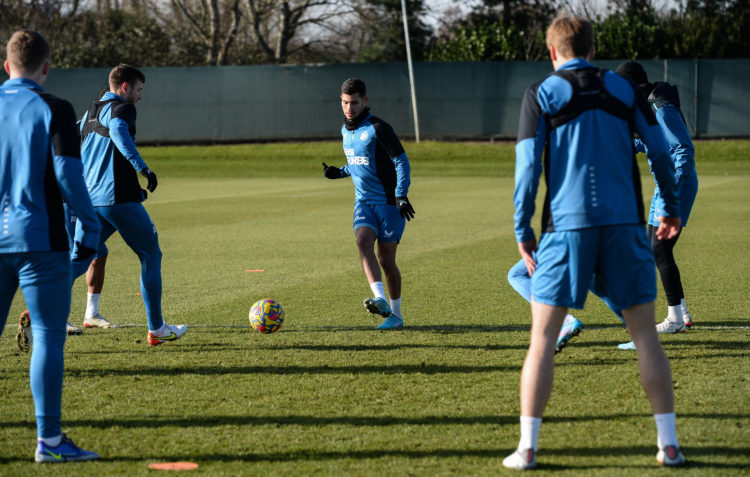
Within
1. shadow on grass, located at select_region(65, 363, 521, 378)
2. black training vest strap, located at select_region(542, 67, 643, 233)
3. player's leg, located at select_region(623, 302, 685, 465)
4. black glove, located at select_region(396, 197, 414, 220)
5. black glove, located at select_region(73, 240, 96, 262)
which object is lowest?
shadow on grass, located at select_region(65, 363, 521, 378)

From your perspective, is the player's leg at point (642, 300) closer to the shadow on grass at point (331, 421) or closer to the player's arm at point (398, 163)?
the shadow on grass at point (331, 421)

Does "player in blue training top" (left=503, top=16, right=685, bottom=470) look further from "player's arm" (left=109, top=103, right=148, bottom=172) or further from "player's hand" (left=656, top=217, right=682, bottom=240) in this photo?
"player's arm" (left=109, top=103, right=148, bottom=172)

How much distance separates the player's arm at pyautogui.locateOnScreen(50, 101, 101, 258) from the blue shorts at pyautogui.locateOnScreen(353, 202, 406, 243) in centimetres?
375

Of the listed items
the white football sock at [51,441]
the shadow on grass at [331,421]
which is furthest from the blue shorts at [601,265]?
the white football sock at [51,441]

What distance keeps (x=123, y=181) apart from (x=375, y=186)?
7.12ft

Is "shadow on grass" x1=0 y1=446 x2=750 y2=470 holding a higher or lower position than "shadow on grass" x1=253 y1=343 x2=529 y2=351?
higher

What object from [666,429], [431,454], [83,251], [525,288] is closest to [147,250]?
[83,251]

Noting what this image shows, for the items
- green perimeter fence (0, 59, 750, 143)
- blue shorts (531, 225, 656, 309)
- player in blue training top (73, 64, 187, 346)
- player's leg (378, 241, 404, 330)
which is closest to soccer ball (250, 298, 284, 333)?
player in blue training top (73, 64, 187, 346)

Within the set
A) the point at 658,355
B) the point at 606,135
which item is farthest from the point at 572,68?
the point at 658,355

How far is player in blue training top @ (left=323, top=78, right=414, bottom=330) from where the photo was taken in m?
7.83

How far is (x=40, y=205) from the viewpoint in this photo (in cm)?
436

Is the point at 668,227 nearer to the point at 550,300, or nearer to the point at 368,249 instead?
the point at 550,300

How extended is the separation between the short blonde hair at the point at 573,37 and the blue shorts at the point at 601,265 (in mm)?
828

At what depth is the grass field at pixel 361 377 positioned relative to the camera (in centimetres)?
447
